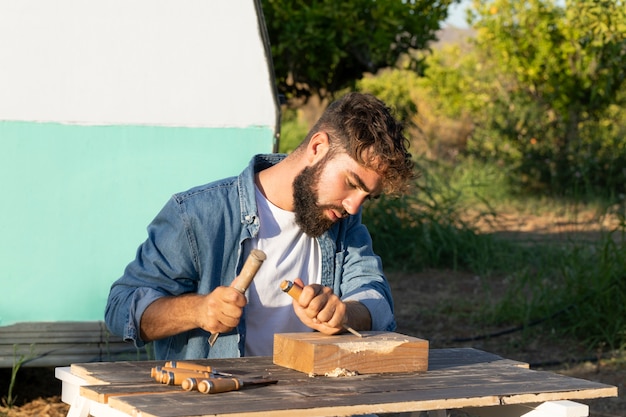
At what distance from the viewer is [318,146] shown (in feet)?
9.73

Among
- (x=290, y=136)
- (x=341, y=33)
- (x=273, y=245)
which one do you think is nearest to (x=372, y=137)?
(x=273, y=245)

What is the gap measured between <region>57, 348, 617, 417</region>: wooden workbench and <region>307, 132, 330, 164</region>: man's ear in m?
0.62

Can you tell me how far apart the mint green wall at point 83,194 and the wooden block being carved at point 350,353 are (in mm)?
1857

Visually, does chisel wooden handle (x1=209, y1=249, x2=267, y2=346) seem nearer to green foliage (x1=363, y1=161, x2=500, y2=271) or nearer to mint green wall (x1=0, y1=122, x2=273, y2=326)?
mint green wall (x1=0, y1=122, x2=273, y2=326)

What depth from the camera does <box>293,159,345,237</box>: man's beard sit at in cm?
294

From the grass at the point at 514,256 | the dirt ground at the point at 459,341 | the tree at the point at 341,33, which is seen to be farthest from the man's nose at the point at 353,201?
the tree at the point at 341,33

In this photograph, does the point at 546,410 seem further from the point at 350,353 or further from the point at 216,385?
the point at 216,385

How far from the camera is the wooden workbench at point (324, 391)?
2.12m

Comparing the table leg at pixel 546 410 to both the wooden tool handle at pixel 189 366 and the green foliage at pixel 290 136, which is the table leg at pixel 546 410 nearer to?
the wooden tool handle at pixel 189 366

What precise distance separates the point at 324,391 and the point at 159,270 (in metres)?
0.80

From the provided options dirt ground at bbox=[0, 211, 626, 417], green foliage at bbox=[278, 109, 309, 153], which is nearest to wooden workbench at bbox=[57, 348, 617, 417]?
dirt ground at bbox=[0, 211, 626, 417]

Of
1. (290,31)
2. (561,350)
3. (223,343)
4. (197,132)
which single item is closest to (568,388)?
(223,343)

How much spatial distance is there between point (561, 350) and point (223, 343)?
3738 mm

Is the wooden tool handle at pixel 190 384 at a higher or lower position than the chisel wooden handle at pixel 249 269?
lower
